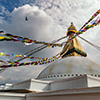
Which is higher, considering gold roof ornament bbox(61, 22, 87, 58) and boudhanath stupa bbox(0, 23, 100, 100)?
gold roof ornament bbox(61, 22, 87, 58)

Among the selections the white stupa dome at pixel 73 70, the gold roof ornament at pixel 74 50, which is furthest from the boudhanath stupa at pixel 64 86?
the gold roof ornament at pixel 74 50

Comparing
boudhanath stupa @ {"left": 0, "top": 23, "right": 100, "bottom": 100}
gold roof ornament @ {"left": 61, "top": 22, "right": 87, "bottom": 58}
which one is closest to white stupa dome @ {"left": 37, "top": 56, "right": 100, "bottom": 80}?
boudhanath stupa @ {"left": 0, "top": 23, "right": 100, "bottom": 100}

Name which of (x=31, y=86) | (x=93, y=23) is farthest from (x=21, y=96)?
(x=93, y=23)

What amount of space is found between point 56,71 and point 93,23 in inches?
225

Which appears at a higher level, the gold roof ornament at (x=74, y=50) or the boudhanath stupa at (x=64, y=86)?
the gold roof ornament at (x=74, y=50)

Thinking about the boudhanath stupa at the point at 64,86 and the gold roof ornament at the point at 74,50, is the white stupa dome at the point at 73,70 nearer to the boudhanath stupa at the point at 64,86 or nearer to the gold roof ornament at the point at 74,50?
the boudhanath stupa at the point at 64,86

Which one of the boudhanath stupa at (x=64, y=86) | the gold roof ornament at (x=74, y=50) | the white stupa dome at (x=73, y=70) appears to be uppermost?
the gold roof ornament at (x=74, y=50)

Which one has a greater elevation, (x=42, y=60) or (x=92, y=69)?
(x=42, y=60)

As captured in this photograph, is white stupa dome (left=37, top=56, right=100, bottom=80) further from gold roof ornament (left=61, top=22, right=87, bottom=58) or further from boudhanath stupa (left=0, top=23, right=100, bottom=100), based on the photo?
gold roof ornament (left=61, top=22, right=87, bottom=58)

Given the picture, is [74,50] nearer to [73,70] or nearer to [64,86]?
[73,70]

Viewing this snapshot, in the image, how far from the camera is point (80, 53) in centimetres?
1761

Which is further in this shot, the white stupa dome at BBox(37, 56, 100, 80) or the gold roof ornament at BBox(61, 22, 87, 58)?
the gold roof ornament at BBox(61, 22, 87, 58)

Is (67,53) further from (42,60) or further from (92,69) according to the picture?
(42,60)

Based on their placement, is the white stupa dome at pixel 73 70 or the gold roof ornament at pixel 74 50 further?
the gold roof ornament at pixel 74 50
